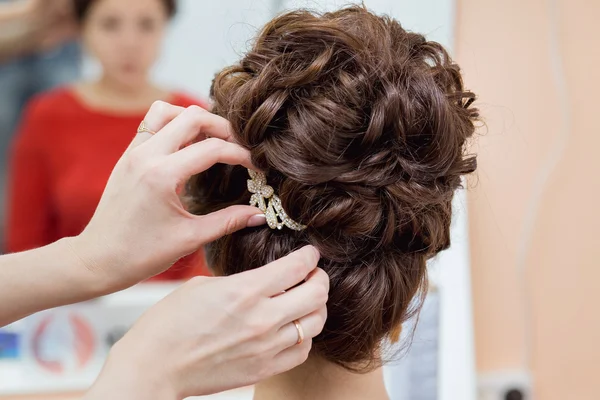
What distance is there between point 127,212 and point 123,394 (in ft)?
0.72

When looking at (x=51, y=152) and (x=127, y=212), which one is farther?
(x=51, y=152)

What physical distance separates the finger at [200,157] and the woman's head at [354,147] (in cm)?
3

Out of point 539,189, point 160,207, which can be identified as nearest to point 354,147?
point 160,207

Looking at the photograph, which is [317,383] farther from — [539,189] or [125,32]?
[125,32]

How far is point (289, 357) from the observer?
665 millimetres

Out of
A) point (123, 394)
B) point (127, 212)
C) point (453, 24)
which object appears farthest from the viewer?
point (453, 24)

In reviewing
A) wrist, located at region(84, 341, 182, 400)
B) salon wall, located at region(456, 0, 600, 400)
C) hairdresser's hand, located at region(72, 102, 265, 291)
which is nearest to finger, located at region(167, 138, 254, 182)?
hairdresser's hand, located at region(72, 102, 265, 291)

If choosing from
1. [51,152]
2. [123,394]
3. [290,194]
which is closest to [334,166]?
[290,194]

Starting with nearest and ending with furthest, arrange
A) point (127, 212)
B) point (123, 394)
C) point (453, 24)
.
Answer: point (123, 394)
point (127, 212)
point (453, 24)

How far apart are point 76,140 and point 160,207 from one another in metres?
0.97

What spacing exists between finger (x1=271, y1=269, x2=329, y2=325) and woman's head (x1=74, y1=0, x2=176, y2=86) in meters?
1.09

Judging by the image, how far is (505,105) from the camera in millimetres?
1525

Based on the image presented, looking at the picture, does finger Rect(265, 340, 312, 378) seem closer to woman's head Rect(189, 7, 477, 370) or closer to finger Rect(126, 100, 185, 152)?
woman's head Rect(189, 7, 477, 370)

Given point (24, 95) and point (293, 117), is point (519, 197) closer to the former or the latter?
point (293, 117)
